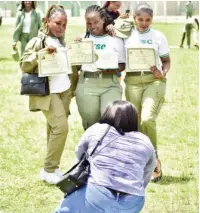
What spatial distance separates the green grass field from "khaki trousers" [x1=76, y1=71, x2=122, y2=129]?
0.86 metres

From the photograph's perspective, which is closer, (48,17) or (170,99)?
(48,17)

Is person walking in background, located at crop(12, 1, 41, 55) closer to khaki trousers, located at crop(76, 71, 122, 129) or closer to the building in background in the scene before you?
khaki trousers, located at crop(76, 71, 122, 129)

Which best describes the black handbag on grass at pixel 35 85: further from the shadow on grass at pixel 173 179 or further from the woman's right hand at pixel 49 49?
the shadow on grass at pixel 173 179

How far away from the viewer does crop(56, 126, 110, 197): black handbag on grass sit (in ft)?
14.6

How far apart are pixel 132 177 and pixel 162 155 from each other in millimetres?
3621

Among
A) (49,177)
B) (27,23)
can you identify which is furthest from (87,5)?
(49,177)

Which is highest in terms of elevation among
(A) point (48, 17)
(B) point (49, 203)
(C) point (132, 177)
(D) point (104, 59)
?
(A) point (48, 17)

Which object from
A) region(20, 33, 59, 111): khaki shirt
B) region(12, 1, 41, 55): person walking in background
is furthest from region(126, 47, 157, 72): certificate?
region(12, 1, 41, 55): person walking in background

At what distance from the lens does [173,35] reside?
29.6 m

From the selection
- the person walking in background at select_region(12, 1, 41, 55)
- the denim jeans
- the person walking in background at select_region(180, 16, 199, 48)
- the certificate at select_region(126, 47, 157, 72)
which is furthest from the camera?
the person walking in background at select_region(180, 16, 199, 48)

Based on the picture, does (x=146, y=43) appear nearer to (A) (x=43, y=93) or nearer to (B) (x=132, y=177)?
(A) (x=43, y=93)

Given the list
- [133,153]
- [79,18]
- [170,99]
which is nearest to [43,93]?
[133,153]

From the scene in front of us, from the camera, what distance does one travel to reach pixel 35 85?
6.22m

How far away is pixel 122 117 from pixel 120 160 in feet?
1.09
